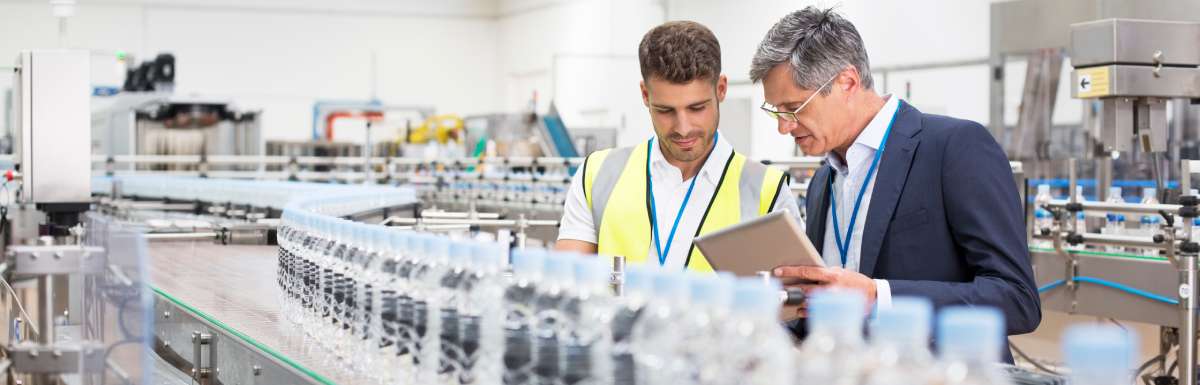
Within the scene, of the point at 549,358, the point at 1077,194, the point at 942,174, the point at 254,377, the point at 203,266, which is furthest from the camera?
the point at 1077,194

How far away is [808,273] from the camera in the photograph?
1.70 meters

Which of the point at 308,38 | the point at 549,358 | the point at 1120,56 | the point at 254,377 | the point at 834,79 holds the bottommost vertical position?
the point at 254,377

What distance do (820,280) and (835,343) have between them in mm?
786

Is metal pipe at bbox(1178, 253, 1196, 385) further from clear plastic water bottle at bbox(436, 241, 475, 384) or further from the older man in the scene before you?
clear plastic water bottle at bbox(436, 241, 475, 384)

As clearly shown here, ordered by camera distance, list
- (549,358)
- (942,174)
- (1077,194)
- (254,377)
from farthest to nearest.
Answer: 1. (1077,194)
2. (254,377)
3. (942,174)
4. (549,358)

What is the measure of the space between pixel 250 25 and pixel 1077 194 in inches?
514

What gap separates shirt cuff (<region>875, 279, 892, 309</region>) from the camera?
5.72ft

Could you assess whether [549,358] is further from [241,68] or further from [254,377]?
[241,68]

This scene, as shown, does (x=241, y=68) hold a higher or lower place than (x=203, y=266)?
higher

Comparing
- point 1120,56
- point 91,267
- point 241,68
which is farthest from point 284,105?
point 91,267

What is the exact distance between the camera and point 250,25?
15703 mm

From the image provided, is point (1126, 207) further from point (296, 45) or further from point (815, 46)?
point (296, 45)

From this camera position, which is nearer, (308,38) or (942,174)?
(942,174)

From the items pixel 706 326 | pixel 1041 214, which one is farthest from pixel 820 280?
pixel 1041 214
